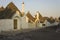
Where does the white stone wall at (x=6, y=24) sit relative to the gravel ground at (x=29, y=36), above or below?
above

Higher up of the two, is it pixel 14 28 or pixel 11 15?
pixel 11 15

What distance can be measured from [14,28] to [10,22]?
263cm

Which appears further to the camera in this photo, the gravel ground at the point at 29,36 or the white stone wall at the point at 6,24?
the white stone wall at the point at 6,24

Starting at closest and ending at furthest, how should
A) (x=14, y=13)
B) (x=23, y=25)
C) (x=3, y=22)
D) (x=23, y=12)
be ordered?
1. (x=3, y=22)
2. (x=14, y=13)
3. (x=23, y=25)
4. (x=23, y=12)

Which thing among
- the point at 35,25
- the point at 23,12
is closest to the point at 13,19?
the point at 23,12

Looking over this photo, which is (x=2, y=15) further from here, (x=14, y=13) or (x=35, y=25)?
(x=35, y=25)

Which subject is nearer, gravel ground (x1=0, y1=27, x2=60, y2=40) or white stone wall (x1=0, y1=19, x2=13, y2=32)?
gravel ground (x1=0, y1=27, x2=60, y2=40)

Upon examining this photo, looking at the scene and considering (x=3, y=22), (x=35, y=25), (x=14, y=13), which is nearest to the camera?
(x=3, y=22)

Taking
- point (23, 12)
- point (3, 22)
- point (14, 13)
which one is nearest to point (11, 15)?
point (14, 13)

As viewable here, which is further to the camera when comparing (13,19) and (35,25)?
(35,25)

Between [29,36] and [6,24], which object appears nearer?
[29,36]

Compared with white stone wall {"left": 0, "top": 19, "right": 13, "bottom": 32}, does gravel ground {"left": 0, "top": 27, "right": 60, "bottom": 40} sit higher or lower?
lower

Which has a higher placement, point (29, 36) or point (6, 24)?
point (6, 24)

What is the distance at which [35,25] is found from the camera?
60.1 metres
